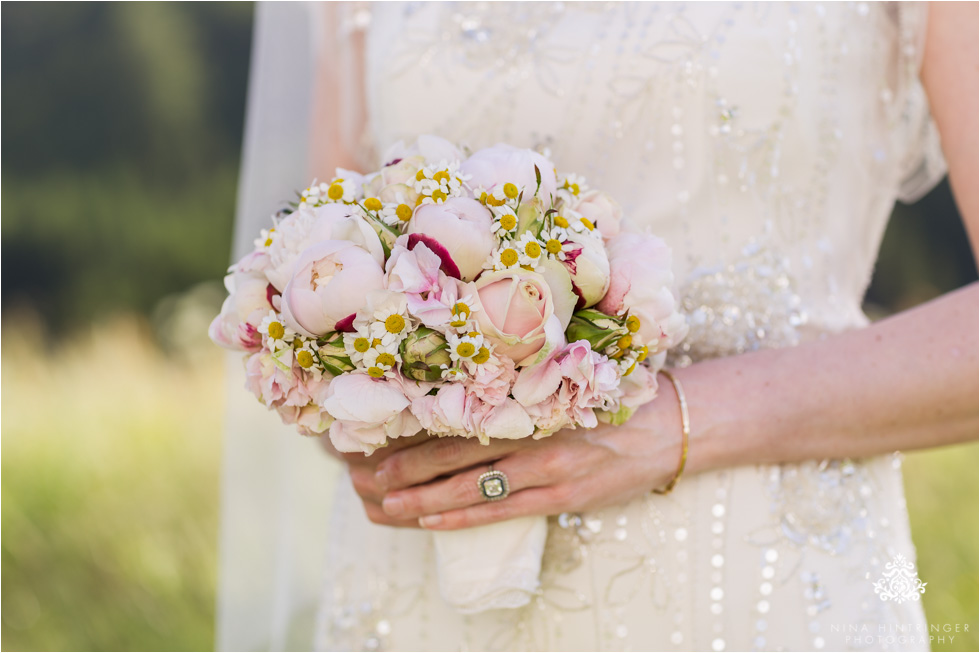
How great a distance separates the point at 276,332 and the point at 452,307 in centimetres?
28

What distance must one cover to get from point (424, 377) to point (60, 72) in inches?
388

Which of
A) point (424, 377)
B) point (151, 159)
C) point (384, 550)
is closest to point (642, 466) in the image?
point (424, 377)

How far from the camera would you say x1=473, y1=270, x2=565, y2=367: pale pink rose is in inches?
42.5

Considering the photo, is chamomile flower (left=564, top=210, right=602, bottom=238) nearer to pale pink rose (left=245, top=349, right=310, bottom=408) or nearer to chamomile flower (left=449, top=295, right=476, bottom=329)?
chamomile flower (left=449, top=295, right=476, bottom=329)

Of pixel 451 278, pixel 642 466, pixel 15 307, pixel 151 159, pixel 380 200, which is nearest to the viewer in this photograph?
pixel 451 278

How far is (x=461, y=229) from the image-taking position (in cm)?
110

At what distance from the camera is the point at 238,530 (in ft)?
7.47

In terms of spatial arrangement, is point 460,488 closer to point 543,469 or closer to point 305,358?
point 543,469

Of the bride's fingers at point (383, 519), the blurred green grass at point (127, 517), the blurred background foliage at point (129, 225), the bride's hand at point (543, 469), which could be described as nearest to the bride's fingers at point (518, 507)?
the bride's hand at point (543, 469)

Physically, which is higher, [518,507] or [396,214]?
[396,214]

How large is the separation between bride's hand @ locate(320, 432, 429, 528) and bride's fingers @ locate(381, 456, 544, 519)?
0.08 m

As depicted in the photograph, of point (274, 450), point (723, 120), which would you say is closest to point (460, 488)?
point (723, 120)

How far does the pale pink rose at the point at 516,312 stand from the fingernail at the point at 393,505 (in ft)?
1.50

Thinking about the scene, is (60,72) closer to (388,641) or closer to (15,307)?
(15,307)
